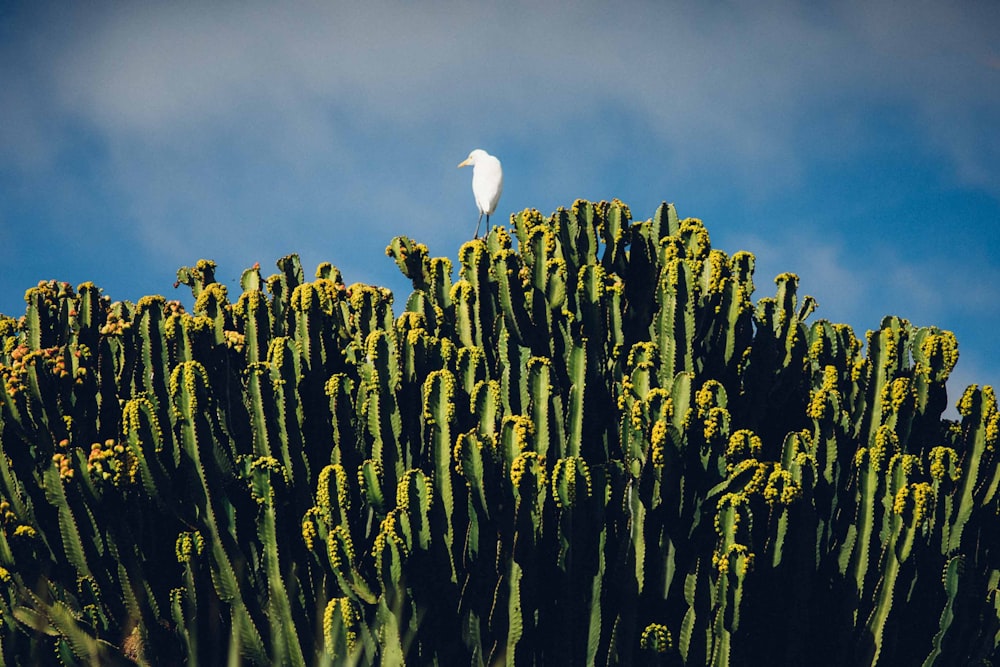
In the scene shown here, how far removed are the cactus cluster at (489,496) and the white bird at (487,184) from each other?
7888 millimetres

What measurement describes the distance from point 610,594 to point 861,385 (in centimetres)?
226

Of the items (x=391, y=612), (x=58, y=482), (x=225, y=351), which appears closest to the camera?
(x=391, y=612)

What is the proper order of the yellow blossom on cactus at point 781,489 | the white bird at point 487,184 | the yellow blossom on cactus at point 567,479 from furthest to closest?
1. the white bird at point 487,184
2. the yellow blossom on cactus at point 781,489
3. the yellow blossom on cactus at point 567,479

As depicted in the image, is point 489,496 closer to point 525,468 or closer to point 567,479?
point 525,468

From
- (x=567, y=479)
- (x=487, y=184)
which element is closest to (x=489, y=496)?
(x=567, y=479)

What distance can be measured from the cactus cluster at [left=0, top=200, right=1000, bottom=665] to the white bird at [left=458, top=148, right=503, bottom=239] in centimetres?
789

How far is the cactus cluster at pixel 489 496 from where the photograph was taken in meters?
4.89

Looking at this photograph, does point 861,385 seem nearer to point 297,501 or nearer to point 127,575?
point 297,501

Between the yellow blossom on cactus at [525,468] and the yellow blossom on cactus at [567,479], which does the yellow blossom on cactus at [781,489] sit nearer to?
the yellow blossom on cactus at [567,479]

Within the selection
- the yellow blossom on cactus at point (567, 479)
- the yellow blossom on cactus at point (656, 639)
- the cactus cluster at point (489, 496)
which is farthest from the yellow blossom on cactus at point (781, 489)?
the yellow blossom on cactus at point (567, 479)

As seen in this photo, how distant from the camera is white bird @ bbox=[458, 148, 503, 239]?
1409cm

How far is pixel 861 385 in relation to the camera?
6148 mm

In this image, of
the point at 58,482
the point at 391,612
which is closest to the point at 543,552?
the point at 391,612

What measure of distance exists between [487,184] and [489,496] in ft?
32.2
